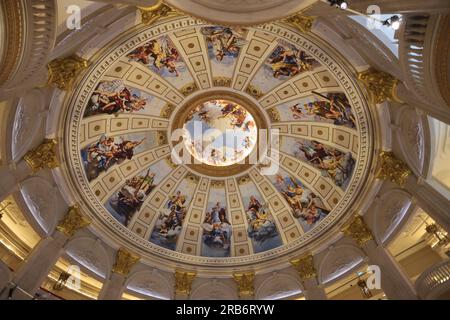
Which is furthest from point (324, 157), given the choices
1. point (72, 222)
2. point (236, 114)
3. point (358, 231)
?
point (72, 222)

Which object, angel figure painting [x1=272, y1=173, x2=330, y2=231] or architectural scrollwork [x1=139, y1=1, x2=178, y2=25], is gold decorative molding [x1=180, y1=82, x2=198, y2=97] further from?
angel figure painting [x1=272, y1=173, x2=330, y2=231]

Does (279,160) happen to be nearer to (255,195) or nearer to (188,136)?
(255,195)

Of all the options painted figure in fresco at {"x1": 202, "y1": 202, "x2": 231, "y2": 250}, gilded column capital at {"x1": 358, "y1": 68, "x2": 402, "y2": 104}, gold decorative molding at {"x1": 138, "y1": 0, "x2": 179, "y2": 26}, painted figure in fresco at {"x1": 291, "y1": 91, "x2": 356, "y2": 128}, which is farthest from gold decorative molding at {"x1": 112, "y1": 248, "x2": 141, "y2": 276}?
gilded column capital at {"x1": 358, "y1": 68, "x2": 402, "y2": 104}

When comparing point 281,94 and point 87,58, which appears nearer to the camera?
point 87,58

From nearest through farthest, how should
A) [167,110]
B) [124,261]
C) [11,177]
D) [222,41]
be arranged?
[11,177], [222,41], [124,261], [167,110]

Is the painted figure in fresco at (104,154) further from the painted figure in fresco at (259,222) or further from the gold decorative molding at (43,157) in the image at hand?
the painted figure in fresco at (259,222)

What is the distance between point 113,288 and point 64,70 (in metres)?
8.96

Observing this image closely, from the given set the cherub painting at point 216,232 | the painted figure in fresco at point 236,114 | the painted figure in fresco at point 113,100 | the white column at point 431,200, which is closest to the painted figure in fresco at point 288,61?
the painted figure in fresco at point 236,114

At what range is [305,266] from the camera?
15719mm

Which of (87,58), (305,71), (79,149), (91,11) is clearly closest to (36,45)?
(91,11)

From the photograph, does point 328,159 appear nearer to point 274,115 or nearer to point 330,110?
point 330,110

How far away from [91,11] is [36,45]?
91.3 inches
